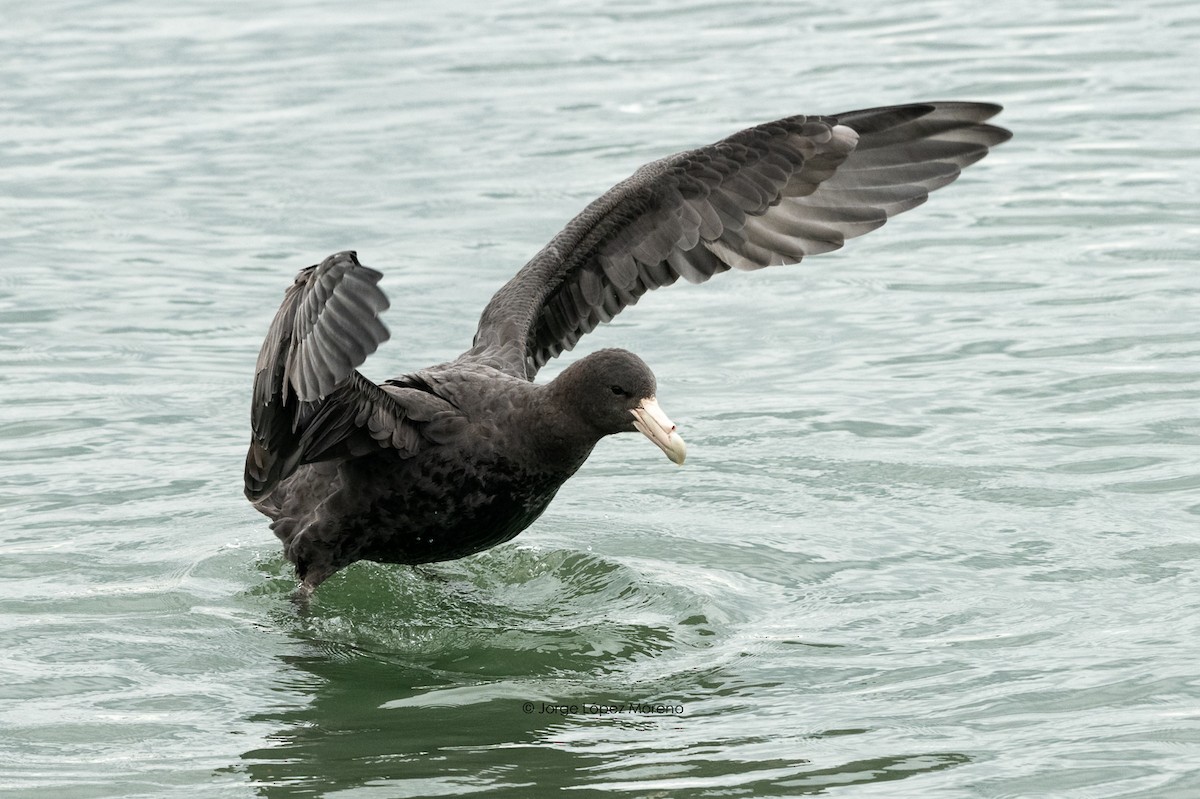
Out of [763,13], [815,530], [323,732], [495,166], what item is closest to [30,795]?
[323,732]

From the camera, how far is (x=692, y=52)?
1742 cm

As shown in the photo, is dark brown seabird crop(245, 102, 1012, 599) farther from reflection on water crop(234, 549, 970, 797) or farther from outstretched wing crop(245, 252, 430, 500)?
reflection on water crop(234, 549, 970, 797)

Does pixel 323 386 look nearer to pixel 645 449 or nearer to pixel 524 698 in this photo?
pixel 524 698

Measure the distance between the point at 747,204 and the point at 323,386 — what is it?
116 inches

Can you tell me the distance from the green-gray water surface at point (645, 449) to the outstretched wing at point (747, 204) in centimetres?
101

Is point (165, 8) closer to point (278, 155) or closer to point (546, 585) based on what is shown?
point (278, 155)

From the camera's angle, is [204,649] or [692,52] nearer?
[204,649]

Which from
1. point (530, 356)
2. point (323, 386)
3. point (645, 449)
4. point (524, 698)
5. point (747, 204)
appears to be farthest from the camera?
point (645, 449)

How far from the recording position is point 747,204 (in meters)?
8.77

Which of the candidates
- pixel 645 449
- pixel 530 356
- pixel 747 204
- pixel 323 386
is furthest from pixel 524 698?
pixel 645 449

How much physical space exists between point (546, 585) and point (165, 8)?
1283 centimetres

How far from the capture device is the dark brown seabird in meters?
7.09

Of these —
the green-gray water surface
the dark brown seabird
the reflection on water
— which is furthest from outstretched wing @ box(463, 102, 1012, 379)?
the reflection on water

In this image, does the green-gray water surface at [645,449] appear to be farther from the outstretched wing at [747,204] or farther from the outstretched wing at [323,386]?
the outstretched wing at [747,204]
